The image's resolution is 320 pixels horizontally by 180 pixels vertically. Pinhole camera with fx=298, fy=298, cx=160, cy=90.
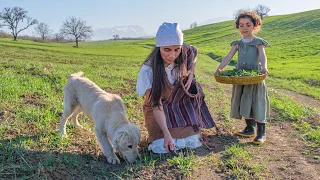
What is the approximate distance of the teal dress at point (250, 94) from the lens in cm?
582

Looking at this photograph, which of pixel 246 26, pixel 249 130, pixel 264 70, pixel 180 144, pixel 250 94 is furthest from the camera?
pixel 249 130

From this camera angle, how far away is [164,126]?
15.5ft

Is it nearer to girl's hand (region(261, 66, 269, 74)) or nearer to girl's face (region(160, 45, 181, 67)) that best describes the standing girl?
girl's hand (region(261, 66, 269, 74))

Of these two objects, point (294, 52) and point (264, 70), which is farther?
point (294, 52)

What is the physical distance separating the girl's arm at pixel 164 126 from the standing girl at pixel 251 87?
188 cm

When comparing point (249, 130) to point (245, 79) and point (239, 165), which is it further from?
point (239, 165)

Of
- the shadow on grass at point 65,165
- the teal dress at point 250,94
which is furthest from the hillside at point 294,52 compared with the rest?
the shadow on grass at point 65,165

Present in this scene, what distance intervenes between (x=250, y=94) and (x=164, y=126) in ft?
7.01

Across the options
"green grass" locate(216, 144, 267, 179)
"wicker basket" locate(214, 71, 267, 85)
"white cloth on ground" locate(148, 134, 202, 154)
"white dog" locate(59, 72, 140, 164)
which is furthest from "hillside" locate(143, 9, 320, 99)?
"white dog" locate(59, 72, 140, 164)

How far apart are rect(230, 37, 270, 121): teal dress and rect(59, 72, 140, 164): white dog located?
2.49m

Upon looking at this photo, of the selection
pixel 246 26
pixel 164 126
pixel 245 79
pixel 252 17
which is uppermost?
pixel 252 17

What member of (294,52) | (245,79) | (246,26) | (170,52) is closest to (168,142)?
(170,52)

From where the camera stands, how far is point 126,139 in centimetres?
427

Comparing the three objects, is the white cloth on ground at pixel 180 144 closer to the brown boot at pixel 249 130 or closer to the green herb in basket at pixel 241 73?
the brown boot at pixel 249 130
